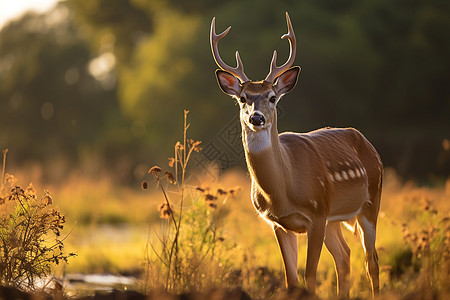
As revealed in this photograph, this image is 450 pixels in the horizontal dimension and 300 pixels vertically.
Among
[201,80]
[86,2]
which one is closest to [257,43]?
[201,80]

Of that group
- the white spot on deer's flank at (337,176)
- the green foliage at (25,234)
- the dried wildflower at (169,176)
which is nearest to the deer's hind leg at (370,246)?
the white spot on deer's flank at (337,176)

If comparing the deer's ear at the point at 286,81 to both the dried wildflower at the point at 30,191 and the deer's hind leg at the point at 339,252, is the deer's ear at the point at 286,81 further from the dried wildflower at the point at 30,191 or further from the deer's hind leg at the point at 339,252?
the dried wildflower at the point at 30,191

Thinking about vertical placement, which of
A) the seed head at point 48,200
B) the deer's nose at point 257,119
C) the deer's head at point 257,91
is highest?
the deer's head at point 257,91

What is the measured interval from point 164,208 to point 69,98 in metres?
34.4

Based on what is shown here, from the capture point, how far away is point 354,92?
27094 mm

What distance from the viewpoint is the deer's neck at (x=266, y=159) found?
22.2 feet

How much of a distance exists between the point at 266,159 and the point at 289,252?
1.06 m

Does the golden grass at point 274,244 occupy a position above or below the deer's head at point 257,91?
below

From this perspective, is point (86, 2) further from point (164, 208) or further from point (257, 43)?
point (164, 208)

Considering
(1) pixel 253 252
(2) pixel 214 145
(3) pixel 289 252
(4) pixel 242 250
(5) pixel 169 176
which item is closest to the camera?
(5) pixel 169 176

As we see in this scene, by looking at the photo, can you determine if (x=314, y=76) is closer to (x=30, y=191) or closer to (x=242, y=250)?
(x=242, y=250)

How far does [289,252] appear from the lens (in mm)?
7238

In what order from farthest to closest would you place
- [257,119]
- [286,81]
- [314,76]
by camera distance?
[314,76]
[286,81]
[257,119]

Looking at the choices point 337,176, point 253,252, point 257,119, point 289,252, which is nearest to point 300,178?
point 337,176
